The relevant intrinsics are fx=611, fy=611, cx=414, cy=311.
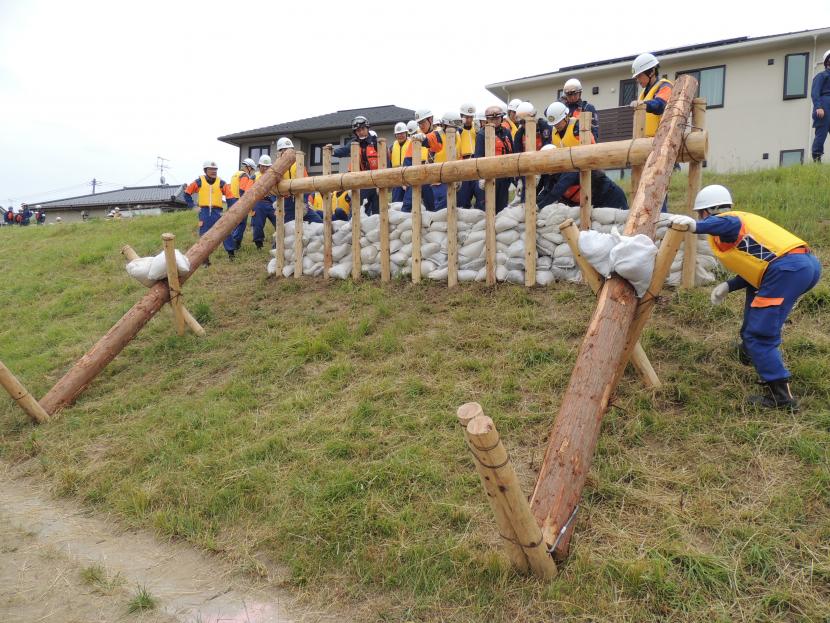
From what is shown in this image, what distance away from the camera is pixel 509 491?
2.53 metres

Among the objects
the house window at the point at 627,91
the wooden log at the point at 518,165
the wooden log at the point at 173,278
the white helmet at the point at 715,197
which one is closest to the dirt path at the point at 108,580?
the wooden log at the point at 173,278

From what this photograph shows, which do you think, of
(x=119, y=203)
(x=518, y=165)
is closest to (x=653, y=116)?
(x=518, y=165)

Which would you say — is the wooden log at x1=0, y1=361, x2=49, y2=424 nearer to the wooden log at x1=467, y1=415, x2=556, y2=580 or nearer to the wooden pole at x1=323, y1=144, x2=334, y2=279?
the wooden pole at x1=323, y1=144, x2=334, y2=279

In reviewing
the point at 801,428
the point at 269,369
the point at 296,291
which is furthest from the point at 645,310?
the point at 296,291

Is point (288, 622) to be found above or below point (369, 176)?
below

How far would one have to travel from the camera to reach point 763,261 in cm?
390

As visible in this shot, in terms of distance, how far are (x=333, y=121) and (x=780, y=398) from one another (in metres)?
24.1

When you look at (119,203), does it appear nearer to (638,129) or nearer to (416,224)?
(416,224)

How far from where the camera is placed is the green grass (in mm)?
2857

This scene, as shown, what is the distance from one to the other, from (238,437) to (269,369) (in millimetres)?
1123

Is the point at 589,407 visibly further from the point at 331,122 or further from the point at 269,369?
the point at 331,122

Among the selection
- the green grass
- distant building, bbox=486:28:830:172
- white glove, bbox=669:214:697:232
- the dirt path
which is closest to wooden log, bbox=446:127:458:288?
→ the green grass

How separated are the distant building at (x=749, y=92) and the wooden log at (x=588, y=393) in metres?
12.8

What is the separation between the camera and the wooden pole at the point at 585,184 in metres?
5.63
